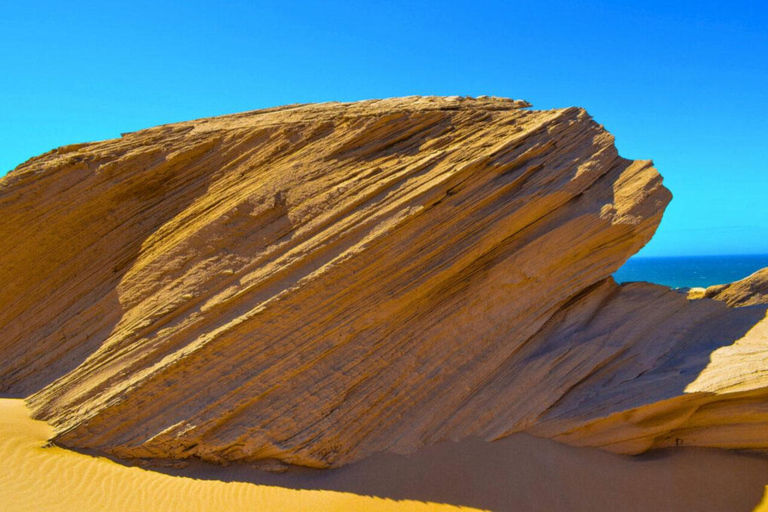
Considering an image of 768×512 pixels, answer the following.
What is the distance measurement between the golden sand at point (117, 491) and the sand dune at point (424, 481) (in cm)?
2

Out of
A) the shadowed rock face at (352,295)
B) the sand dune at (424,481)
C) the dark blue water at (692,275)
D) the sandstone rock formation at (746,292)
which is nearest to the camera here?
the sand dune at (424,481)

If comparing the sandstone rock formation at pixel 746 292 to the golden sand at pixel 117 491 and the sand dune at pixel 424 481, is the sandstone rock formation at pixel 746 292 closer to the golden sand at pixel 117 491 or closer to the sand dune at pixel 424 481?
the sand dune at pixel 424 481

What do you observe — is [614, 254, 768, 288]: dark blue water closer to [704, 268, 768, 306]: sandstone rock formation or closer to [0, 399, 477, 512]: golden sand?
[704, 268, 768, 306]: sandstone rock formation

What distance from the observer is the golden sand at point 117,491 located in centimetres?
724

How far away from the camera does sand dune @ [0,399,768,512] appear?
7.49 m

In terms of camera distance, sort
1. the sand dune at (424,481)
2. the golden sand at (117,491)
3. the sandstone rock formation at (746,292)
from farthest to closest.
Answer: the sandstone rock formation at (746,292)
the sand dune at (424,481)
the golden sand at (117,491)

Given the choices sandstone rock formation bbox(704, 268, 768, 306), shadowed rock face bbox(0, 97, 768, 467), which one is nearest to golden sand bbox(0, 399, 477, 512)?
shadowed rock face bbox(0, 97, 768, 467)

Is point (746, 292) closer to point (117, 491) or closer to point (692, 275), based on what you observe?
point (117, 491)

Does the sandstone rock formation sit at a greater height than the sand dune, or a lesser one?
greater

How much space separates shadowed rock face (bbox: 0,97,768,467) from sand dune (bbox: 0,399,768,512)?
1.11ft

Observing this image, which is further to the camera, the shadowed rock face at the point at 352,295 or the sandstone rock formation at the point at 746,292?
the sandstone rock formation at the point at 746,292

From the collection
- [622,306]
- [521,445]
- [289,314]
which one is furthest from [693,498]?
[289,314]

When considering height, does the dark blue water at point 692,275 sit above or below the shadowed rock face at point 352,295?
above

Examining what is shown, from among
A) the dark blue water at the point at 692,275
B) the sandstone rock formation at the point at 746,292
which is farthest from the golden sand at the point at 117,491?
the dark blue water at the point at 692,275
